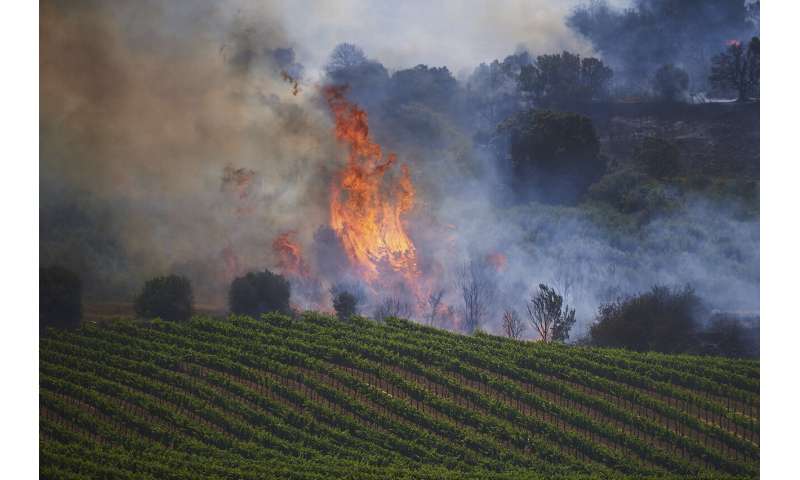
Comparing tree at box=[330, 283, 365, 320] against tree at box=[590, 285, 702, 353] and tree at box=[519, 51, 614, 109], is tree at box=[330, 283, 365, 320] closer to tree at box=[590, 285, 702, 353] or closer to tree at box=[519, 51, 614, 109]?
tree at box=[590, 285, 702, 353]

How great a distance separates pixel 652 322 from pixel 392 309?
9.51ft

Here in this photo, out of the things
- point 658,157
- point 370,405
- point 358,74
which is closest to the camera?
point 370,405

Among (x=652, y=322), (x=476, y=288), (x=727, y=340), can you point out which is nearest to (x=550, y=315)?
(x=476, y=288)

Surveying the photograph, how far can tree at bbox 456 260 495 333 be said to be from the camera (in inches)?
→ 441

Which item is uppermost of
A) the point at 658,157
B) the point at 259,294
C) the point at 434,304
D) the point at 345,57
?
the point at 345,57

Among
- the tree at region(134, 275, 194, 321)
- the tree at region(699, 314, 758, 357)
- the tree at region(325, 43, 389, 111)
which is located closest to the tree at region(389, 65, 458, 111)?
the tree at region(325, 43, 389, 111)

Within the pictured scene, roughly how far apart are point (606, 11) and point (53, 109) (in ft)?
20.5

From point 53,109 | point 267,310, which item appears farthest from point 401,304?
point 53,109

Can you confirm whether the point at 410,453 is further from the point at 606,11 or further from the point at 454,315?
the point at 606,11

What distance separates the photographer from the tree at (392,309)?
446 inches

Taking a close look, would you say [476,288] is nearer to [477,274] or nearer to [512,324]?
[477,274]

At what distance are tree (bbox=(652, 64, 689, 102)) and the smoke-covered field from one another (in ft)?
0.23

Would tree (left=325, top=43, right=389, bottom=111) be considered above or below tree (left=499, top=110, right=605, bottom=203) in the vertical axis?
above

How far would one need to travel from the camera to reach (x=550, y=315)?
11227 mm
